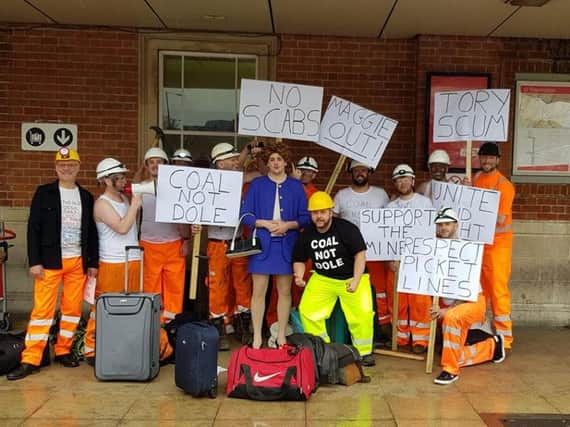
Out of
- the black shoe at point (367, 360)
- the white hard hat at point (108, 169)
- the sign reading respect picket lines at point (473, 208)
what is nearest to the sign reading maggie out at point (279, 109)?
the white hard hat at point (108, 169)

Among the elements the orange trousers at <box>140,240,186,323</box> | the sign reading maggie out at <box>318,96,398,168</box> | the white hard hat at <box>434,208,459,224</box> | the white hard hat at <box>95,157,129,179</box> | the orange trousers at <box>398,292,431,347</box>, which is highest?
the sign reading maggie out at <box>318,96,398,168</box>

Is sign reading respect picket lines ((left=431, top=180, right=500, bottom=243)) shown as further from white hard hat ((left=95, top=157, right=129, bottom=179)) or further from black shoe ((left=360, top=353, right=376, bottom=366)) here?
white hard hat ((left=95, top=157, right=129, bottom=179))

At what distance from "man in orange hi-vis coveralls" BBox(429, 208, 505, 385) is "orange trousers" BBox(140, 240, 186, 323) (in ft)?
8.02

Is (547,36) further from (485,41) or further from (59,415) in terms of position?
(59,415)

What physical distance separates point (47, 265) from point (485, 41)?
565 centimetres

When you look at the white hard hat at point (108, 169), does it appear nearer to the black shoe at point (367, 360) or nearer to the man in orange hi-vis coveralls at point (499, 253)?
the black shoe at point (367, 360)

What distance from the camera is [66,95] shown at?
6887 mm

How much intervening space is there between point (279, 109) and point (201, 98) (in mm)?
1679

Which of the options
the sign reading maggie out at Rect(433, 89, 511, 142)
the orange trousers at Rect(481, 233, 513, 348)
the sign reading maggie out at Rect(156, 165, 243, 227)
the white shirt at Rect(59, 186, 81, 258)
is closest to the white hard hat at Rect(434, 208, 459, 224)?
the orange trousers at Rect(481, 233, 513, 348)

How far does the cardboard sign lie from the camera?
544cm

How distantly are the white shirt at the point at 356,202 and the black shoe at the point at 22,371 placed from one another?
3.25 meters

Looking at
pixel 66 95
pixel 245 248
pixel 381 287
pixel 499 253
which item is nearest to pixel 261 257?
pixel 245 248

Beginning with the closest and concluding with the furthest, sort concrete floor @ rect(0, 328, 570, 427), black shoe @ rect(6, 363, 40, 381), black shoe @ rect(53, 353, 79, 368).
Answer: concrete floor @ rect(0, 328, 570, 427)
black shoe @ rect(6, 363, 40, 381)
black shoe @ rect(53, 353, 79, 368)

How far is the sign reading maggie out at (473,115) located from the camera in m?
5.69
